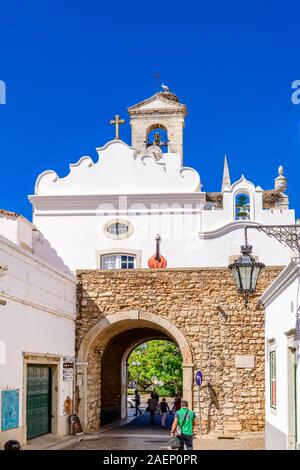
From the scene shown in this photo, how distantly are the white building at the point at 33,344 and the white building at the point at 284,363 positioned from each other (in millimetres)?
5563

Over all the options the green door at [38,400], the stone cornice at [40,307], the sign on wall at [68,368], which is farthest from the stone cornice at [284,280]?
the sign on wall at [68,368]

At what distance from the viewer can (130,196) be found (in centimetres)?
2764

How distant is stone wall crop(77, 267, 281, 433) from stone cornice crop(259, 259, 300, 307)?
14.1ft

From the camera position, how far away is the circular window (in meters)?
27.5

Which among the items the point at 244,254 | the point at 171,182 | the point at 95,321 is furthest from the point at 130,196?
the point at 244,254

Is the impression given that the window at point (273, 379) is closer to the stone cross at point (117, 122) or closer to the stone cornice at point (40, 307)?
the stone cornice at point (40, 307)

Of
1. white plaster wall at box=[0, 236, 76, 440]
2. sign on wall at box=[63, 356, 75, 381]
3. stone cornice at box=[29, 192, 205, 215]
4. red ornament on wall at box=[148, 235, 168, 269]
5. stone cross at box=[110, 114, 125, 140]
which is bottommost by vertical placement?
sign on wall at box=[63, 356, 75, 381]

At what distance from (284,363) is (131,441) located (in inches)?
325

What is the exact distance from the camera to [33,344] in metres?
18.2

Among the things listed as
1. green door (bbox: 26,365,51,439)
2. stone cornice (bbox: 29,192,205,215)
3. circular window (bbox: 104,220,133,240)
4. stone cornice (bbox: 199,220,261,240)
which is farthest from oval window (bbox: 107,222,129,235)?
green door (bbox: 26,365,51,439)

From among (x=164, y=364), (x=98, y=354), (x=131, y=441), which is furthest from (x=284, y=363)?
(x=164, y=364)

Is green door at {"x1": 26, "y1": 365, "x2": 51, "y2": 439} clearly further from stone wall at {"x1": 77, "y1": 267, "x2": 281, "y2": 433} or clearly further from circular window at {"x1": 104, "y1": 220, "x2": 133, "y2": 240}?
circular window at {"x1": 104, "y1": 220, "x2": 133, "y2": 240}

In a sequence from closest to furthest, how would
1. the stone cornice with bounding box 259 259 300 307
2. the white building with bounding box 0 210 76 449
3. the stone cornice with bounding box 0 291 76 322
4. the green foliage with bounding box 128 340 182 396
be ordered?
1. the stone cornice with bounding box 259 259 300 307
2. the white building with bounding box 0 210 76 449
3. the stone cornice with bounding box 0 291 76 322
4. the green foliage with bounding box 128 340 182 396

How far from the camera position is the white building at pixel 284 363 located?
13.0m
